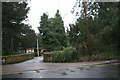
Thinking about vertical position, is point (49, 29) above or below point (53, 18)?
below

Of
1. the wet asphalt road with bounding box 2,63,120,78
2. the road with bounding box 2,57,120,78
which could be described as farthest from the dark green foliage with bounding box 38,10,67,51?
the wet asphalt road with bounding box 2,63,120,78

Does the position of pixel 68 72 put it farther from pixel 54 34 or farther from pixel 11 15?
pixel 54 34

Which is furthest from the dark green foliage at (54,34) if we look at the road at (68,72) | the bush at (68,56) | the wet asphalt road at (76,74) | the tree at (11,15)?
the wet asphalt road at (76,74)

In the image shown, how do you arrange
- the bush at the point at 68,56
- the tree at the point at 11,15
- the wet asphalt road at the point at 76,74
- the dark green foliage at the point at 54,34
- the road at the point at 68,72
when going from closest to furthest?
the wet asphalt road at the point at 76,74
the road at the point at 68,72
the bush at the point at 68,56
the tree at the point at 11,15
the dark green foliage at the point at 54,34

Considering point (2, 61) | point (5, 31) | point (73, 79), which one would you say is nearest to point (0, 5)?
point (5, 31)

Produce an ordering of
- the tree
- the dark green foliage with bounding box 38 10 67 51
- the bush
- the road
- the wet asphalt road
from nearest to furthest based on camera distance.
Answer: the wet asphalt road
the road
the bush
the tree
the dark green foliage with bounding box 38 10 67 51

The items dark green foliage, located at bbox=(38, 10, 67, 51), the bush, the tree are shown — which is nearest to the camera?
the bush

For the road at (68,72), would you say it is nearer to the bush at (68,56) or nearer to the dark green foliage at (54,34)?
the bush at (68,56)

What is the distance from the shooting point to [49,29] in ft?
133

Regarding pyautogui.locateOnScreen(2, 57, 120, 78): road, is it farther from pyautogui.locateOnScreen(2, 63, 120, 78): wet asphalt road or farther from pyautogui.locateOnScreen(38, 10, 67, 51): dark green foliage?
pyautogui.locateOnScreen(38, 10, 67, 51): dark green foliage

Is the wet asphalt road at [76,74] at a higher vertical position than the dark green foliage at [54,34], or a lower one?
lower

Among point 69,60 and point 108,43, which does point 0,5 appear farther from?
point 108,43

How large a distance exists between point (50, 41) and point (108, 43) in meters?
35.7

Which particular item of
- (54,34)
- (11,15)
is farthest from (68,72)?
(54,34)
